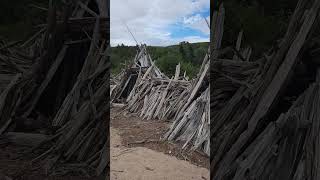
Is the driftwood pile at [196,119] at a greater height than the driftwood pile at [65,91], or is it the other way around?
the driftwood pile at [65,91]

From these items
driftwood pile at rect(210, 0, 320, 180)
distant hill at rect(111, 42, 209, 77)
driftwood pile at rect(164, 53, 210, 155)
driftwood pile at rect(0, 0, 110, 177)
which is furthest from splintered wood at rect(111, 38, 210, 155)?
driftwood pile at rect(0, 0, 110, 177)

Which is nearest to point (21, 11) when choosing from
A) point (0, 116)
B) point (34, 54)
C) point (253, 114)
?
point (34, 54)

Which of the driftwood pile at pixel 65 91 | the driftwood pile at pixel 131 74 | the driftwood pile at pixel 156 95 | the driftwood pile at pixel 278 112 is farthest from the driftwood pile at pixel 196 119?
the driftwood pile at pixel 65 91

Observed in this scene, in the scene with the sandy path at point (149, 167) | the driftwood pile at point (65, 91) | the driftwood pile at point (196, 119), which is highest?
the driftwood pile at point (65, 91)

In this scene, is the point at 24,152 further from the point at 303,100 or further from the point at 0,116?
the point at 303,100

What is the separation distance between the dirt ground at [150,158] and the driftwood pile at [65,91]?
293 cm

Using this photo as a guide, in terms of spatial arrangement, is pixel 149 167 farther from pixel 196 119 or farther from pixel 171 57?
pixel 171 57

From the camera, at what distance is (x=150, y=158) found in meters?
6.08

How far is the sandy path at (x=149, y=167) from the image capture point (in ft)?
18.3

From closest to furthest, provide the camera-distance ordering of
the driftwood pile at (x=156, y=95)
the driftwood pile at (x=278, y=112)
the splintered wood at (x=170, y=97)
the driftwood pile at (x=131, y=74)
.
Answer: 1. the driftwood pile at (x=278, y=112)
2. the splintered wood at (x=170, y=97)
3. the driftwood pile at (x=156, y=95)
4. the driftwood pile at (x=131, y=74)

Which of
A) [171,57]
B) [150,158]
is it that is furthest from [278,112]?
[171,57]

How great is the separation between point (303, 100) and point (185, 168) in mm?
3622

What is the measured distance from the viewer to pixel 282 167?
250 centimetres

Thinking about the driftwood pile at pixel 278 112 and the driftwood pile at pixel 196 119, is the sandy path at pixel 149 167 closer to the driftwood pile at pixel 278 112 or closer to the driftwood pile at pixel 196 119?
the driftwood pile at pixel 196 119
